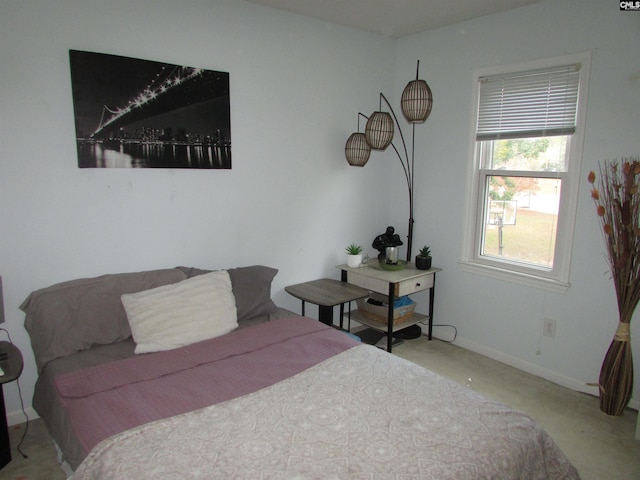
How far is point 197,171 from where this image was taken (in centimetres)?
274

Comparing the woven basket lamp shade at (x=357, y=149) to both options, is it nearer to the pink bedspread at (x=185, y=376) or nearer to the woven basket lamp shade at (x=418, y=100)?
the woven basket lamp shade at (x=418, y=100)

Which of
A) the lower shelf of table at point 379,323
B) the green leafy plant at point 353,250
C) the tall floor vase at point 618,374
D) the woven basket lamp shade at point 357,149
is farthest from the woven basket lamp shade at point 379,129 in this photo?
the tall floor vase at point 618,374

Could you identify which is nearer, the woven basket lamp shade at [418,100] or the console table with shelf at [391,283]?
the woven basket lamp shade at [418,100]

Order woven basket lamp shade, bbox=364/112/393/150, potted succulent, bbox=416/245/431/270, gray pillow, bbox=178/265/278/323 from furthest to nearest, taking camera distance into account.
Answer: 1. potted succulent, bbox=416/245/431/270
2. woven basket lamp shade, bbox=364/112/393/150
3. gray pillow, bbox=178/265/278/323

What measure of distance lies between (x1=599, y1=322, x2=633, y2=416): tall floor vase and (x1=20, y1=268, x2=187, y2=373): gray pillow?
9.07 feet

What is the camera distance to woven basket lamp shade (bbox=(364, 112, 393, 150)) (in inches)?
122

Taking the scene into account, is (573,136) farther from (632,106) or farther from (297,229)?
(297,229)

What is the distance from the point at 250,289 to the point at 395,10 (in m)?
2.14

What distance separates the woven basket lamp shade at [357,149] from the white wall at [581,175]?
59 cm

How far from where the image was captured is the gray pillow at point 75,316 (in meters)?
2.14

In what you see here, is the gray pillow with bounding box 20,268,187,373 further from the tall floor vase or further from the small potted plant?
the tall floor vase

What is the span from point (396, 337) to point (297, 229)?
4.13 ft

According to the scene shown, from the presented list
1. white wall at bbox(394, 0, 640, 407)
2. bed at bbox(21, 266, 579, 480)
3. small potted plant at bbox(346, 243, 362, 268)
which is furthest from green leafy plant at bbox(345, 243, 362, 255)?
bed at bbox(21, 266, 579, 480)

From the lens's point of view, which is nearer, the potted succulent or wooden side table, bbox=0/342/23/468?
wooden side table, bbox=0/342/23/468
